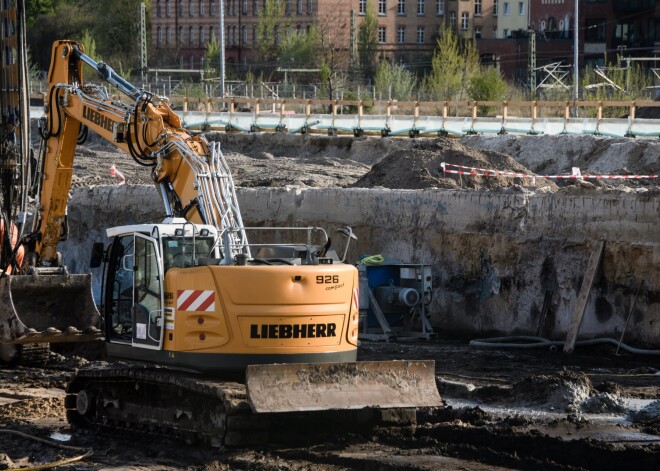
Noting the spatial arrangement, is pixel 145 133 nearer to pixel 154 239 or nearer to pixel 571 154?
pixel 154 239

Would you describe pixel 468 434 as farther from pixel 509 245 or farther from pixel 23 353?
pixel 509 245

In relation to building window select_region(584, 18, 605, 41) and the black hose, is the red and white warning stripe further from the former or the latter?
building window select_region(584, 18, 605, 41)

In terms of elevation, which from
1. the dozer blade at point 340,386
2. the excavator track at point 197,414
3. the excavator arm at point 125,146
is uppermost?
the excavator arm at point 125,146

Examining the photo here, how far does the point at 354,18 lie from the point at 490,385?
71814mm

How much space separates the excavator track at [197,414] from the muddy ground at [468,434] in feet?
0.36

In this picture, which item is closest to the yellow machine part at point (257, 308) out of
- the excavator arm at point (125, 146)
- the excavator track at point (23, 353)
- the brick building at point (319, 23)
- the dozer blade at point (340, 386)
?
the dozer blade at point (340, 386)

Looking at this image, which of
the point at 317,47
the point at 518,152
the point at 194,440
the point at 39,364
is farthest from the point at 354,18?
the point at 194,440

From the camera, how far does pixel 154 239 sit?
12.7 metres

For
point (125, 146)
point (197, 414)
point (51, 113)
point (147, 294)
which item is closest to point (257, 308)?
point (197, 414)

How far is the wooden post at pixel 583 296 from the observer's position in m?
18.2

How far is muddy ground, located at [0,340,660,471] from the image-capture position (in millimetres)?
11586

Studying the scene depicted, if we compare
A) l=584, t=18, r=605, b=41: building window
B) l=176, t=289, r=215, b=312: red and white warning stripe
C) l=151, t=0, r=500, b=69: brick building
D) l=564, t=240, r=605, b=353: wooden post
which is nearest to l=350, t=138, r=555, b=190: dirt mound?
l=564, t=240, r=605, b=353: wooden post

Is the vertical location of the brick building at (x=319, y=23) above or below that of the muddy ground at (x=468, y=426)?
above

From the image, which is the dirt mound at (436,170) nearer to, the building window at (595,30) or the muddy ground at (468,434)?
the muddy ground at (468,434)
